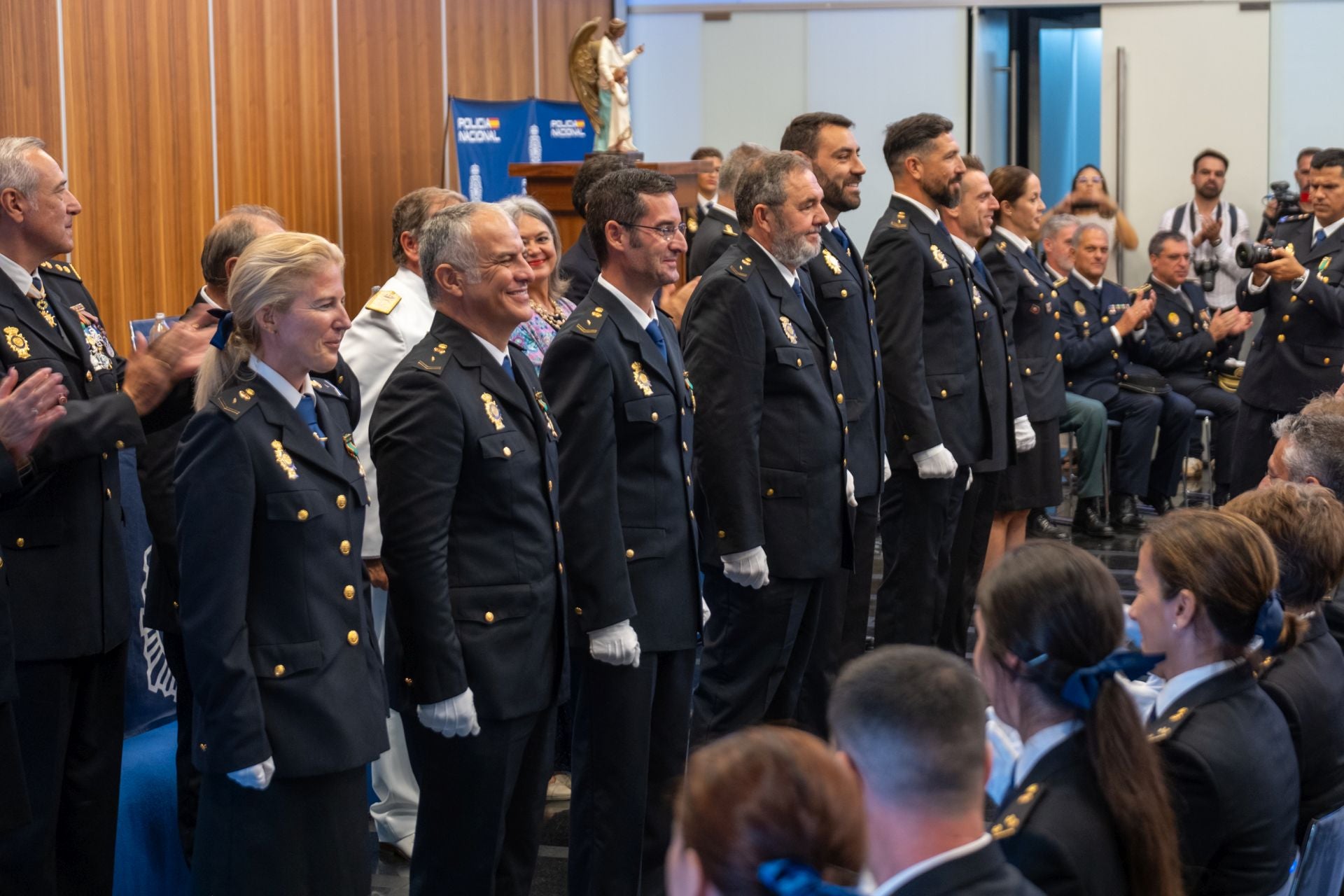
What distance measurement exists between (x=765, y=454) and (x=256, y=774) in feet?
5.48

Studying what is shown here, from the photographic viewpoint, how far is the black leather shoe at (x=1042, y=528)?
708cm

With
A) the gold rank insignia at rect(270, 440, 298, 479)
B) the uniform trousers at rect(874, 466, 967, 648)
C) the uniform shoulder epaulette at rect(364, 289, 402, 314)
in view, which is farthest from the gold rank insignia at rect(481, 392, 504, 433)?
the uniform trousers at rect(874, 466, 967, 648)

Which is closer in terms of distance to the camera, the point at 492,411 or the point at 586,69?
the point at 492,411

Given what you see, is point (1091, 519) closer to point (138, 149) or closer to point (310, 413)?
point (138, 149)

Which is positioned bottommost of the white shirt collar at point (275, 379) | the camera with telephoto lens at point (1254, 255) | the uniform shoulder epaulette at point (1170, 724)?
the uniform shoulder epaulette at point (1170, 724)

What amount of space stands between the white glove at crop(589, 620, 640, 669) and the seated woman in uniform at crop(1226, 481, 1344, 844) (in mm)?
1079

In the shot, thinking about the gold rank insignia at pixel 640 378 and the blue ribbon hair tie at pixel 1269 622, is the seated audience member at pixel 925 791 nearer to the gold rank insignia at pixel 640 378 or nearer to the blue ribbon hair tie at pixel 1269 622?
the blue ribbon hair tie at pixel 1269 622

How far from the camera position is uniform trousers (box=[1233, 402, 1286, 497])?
5898mm

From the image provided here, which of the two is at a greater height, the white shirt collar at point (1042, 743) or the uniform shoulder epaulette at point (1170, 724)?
the white shirt collar at point (1042, 743)

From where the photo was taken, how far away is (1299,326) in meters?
5.81

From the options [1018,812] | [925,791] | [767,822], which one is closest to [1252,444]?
[1018,812]

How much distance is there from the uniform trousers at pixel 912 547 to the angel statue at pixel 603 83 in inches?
135

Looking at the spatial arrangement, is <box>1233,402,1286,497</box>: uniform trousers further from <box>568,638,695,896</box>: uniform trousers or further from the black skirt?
<box>568,638,695,896</box>: uniform trousers

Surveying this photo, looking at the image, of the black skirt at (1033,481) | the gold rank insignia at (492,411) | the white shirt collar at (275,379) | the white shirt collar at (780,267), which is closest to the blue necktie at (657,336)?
the gold rank insignia at (492,411)
